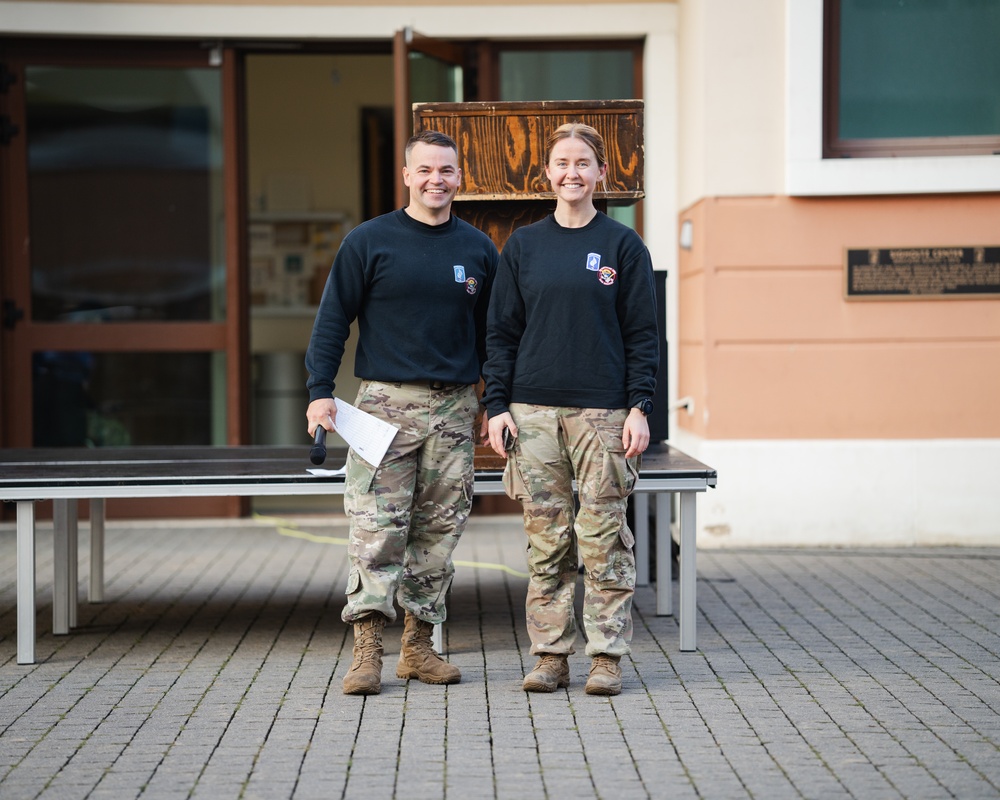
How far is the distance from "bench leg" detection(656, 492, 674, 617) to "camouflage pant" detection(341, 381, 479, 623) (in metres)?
1.58

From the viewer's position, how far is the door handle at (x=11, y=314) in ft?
30.3

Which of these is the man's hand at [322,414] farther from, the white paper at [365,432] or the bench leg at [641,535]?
the bench leg at [641,535]

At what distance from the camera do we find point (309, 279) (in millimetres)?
11117

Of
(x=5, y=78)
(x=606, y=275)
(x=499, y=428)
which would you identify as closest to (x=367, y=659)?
(x=499, y=428)

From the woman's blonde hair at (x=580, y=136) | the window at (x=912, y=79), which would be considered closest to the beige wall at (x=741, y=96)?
the window at (x=912, y=79)

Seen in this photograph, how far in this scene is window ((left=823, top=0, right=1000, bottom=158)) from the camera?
8.26 meters

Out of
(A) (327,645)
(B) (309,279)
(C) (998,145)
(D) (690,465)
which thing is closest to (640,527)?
(D) (690,465)

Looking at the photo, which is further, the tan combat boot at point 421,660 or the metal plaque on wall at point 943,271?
the metal plaque on wall at point 943,271

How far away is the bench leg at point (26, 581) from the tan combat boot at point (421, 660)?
1.52m

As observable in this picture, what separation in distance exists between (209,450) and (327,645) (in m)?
1.45

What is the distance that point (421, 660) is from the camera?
5.03 m

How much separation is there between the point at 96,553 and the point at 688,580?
3.02 meters

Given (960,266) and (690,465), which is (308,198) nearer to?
(960,266)

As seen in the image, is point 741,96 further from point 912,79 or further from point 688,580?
point 688,580
